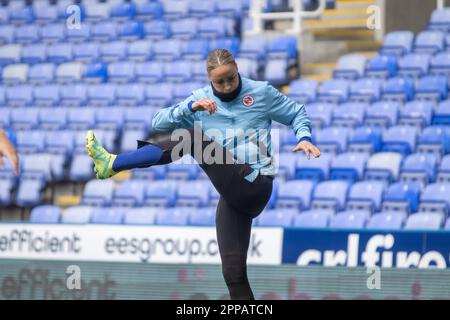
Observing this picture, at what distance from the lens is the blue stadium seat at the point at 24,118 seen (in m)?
16.3

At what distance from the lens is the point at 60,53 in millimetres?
17672

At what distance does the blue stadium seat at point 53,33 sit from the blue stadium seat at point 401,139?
688 centimetres

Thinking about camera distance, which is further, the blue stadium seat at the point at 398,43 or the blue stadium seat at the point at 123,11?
the blue stadium seat at the point at 123,11

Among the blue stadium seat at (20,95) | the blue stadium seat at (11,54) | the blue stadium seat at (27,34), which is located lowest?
the blue stadium seat at (20,95)

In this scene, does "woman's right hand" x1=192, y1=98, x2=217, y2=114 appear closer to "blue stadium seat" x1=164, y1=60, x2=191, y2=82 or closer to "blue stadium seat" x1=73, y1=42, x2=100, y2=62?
"blue stadium seat" x1=164, y1=60, x2=191, y2=82

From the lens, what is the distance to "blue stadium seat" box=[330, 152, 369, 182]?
13.0 metres

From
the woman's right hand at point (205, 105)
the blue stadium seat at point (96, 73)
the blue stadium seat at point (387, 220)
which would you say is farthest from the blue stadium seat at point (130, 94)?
the woman's right hand at point (205, 105)

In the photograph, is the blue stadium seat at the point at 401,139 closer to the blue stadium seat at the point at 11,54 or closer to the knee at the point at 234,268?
the knee at the point at 234,268

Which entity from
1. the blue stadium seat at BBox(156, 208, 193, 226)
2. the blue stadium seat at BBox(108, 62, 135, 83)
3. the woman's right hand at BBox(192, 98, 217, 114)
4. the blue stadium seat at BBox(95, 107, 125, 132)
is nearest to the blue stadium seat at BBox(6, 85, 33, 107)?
the blue stadium seat at BBox(108, 62, 135, 83)

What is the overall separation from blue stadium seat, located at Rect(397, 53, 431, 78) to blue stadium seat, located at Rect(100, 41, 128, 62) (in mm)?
4722

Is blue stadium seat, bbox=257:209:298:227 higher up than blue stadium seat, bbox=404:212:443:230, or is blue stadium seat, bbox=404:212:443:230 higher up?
blue stadium seat, bbox=404:212:443:230

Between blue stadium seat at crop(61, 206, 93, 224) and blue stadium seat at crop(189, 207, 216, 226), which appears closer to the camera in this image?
blue stadium seat at crop(189, 207, 216, 226)

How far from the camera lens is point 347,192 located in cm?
1262

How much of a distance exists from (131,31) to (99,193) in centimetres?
392
